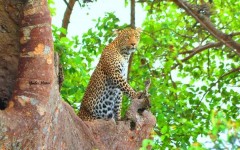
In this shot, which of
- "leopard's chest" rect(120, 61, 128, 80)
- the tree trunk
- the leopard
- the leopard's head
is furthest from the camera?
the leopard's head

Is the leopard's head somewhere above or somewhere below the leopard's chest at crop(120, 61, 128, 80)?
above

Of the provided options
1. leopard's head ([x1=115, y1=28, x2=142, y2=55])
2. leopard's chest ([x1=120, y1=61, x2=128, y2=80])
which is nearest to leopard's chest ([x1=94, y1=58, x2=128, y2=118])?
leopard's chest ([x1=120, y1=61, x2=128, y2=80])

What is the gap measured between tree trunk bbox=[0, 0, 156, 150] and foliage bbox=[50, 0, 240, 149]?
3.59 metres

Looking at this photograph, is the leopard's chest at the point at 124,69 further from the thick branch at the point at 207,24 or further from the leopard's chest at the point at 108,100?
the thick branch at the point at 207,24

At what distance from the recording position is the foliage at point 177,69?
1148cm

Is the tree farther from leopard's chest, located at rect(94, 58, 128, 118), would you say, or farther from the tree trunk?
the tree trunk

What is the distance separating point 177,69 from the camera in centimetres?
1458

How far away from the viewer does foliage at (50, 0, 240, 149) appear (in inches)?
452

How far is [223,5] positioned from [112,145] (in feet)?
25.7

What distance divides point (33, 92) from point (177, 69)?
29.5 ft

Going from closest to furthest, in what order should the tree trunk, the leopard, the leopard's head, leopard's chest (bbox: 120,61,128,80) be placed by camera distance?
1. the tree trunk
2. the leopard
3. leopard's chest (bbox: 120,61,128,80)
4. the leopard's head

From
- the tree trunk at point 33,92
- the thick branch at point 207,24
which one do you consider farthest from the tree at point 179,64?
the tree trunk at point 33,92

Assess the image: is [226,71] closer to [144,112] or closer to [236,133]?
[144,112]

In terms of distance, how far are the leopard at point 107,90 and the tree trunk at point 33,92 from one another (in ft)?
7.89
